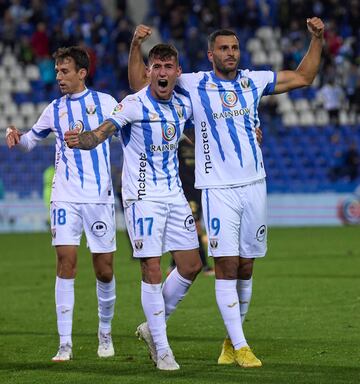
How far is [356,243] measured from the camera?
21.8 meters

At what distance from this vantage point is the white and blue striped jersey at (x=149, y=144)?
26.9 feet

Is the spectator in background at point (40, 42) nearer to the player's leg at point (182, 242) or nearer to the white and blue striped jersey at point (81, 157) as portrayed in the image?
the white and blue striped jersey at point (81, 157)

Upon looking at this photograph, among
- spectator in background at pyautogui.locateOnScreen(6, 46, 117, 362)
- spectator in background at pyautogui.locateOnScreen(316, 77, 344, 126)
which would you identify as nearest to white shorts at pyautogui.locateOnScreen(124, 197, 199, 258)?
spectator in background at pyautogui.locateOnScreen(6, 46, 117, 362)

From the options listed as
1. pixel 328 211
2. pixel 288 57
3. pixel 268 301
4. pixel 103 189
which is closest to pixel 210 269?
pixel 268 301

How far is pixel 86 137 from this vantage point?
A: 25.5 ft

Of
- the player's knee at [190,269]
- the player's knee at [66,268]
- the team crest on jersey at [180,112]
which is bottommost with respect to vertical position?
the player's knee at [66,268]

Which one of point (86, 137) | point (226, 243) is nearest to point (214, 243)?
point (226, 243)

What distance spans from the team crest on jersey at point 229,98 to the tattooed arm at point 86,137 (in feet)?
2.89

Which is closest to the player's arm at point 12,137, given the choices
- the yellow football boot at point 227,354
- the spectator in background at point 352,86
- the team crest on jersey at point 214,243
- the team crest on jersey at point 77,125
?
the team crest on jersey at point 77,125

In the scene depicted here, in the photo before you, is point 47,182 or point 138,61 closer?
point 138,61

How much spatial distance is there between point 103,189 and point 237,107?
4.56 ft

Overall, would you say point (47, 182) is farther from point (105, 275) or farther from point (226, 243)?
point (226, 243)

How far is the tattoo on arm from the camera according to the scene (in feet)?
25.4

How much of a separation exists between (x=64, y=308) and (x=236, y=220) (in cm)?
156
